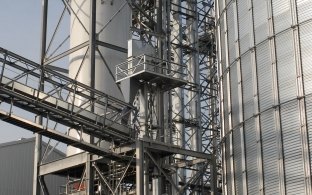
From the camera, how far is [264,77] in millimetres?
28000

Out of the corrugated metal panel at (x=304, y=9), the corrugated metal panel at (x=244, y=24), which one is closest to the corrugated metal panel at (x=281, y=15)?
the corrugated metal panel at (x=304, y=9)

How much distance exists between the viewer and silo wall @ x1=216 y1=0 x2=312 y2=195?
25.9 meters

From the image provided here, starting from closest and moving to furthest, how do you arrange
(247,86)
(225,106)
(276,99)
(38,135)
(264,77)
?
(276,99)
(264,77)
(247,86)
(225,106)
(38,135)

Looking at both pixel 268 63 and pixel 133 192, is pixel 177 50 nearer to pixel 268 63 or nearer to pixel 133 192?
pixel 133 192

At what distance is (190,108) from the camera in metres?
50.0

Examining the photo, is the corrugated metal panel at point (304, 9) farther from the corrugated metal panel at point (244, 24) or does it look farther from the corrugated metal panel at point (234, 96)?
the corrugated metal panel at point (234, 96)

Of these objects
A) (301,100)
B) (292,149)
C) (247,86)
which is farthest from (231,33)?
(292,149)

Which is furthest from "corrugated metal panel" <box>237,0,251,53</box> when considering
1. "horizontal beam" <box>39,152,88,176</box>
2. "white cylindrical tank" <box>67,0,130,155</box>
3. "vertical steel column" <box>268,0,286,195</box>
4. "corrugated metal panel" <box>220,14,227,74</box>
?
"horizontal beam" <box>39,152,88,176</box>

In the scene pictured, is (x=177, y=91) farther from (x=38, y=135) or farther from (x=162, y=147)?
(x=162, y=147)

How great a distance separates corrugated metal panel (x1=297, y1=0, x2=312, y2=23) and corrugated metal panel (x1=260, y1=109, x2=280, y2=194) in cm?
386

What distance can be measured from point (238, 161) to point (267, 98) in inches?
133

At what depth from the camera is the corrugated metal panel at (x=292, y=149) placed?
2538cm

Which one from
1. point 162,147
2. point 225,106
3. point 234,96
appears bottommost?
point 162,147

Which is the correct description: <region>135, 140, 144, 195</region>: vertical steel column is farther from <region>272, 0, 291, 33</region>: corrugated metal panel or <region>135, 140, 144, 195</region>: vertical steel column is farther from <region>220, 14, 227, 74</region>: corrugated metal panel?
<region>272, 0, 291, 33</region>: corrugated metal panel
